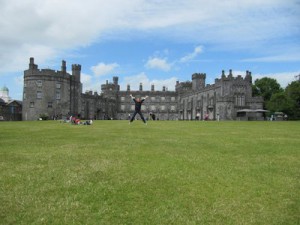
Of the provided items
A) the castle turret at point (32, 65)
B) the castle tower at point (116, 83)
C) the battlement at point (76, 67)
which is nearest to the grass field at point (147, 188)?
the castle turret at point (32, 65)

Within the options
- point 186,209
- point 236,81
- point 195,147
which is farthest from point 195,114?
point 186,209

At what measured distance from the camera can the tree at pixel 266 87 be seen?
104 metres

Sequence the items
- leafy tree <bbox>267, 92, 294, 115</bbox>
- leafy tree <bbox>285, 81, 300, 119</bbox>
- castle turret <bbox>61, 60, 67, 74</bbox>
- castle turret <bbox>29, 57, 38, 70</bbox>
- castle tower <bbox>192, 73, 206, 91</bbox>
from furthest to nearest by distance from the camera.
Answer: castle tower <bbox>192, 73, 206, 91</bbox> < leafy tree <bbox>285, 81, 300, 119</bbox> < leafy tree <bbox>267, 92, 294, 115</bbox> < castle turret <bbox>61, 60, 67, 74</bbox> < castle turret <bbox>29, 57, 38, 70</bbox>

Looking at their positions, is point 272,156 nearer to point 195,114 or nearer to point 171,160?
point 171,160

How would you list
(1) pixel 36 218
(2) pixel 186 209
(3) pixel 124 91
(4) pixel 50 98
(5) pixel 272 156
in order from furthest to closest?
(3) pixel 124 91 < (4) pixel 50 98 < (5) pixel 272 156 < (2) pixel 186 209 < (1) pixel 36 218

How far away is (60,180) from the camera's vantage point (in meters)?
8.11

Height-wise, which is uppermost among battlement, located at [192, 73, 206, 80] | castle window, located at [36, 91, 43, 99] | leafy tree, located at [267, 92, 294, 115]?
battlement, located at [192, 73, 206, 80]

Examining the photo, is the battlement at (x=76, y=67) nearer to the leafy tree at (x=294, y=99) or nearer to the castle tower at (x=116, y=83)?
the castle tower at (x=116, y=83)

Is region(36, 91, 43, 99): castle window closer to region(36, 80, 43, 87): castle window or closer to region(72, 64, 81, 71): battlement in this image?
region(36, 80, 43, 87): castle window

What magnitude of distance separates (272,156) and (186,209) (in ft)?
20.0

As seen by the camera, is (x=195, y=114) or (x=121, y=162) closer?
(x=121, y=162)

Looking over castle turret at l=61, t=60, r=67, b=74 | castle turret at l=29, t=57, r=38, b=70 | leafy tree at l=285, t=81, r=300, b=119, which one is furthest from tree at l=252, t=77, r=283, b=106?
castle turret at l=29, t=57, r=38, b=70

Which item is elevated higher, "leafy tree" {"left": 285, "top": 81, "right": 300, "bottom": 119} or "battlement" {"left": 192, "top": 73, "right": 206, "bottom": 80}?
"battlement" {"left": 192, "top": 73, "right": 206, "bottom": 80}

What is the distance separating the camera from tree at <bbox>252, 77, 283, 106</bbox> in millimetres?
104062
